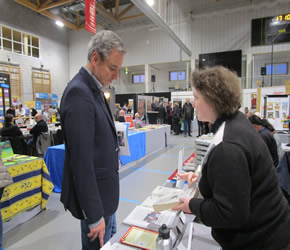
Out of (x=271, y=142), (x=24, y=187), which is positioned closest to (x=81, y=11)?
(x=24, y=187)

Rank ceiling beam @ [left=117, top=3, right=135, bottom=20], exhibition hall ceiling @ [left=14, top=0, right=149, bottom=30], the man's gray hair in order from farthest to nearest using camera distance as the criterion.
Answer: ceiling beam @ [left=117, top=3, right=135, bottom=20], exhibition hall ceiling @ [left=14, top=0, right=149, bottom=30], the man's gray hair

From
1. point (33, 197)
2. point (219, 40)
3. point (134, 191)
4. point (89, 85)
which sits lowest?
point (134, 191)

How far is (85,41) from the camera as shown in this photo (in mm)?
16562

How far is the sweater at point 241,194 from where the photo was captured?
0.60m

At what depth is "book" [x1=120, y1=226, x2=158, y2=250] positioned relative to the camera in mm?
983

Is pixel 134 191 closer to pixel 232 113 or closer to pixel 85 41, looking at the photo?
pixel 232 113

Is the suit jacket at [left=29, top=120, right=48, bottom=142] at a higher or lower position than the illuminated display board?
lower

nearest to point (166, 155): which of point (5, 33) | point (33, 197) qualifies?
point (33, 197)

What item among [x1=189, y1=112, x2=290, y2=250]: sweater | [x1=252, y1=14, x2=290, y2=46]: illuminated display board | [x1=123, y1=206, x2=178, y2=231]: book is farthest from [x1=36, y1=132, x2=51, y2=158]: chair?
[x1=252, y1=14, x2=290, y2=46]: illuminated display board

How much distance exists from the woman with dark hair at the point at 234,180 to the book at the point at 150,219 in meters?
0.45

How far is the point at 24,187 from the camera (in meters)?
2.38

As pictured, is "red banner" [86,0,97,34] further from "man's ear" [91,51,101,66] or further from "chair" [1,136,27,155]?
"man's ear" [91,51,101,66]

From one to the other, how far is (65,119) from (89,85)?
0.66 ft

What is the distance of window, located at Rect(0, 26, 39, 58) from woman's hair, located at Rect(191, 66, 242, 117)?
1462cm
